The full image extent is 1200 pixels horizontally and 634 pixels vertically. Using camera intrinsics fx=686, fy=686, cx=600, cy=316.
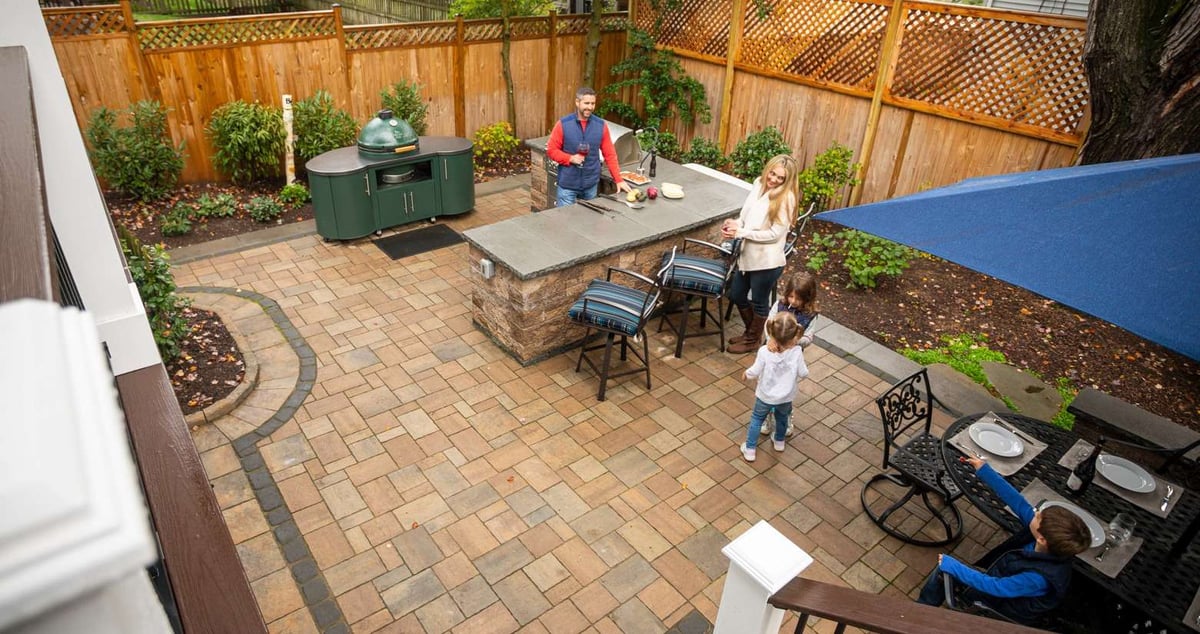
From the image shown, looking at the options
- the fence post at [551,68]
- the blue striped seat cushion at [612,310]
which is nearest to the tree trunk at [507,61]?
the fence post at [551,68]

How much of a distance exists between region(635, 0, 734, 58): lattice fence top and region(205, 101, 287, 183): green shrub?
5.62 m

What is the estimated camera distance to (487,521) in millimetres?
4371

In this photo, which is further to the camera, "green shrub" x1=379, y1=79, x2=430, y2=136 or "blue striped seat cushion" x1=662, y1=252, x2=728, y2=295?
"green shrub" x1=379, y1=79, x2=430, y2=136

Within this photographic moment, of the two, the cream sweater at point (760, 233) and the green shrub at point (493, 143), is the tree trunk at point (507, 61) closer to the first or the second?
the green shrub at point (493, 143)

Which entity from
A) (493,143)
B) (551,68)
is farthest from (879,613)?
(551,68)

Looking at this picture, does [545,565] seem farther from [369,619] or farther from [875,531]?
[875,531]

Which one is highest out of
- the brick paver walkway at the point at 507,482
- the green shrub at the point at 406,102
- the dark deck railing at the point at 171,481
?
the dark deck railing at the point at 171,481

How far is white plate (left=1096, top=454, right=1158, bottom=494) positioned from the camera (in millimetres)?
3705

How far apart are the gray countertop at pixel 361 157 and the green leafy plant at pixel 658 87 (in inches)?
138

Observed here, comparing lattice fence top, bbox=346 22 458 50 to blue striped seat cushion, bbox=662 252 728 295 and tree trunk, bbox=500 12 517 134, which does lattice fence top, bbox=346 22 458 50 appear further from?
blue striped seat cushion, bbox=662 252 728 295

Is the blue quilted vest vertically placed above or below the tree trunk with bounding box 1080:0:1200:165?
below

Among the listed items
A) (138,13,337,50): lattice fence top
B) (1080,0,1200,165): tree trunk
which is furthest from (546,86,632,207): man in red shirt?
(1080,0,1200,165): tree trunk

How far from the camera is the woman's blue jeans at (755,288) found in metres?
5.84

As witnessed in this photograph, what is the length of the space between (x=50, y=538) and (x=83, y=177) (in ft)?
10.4
